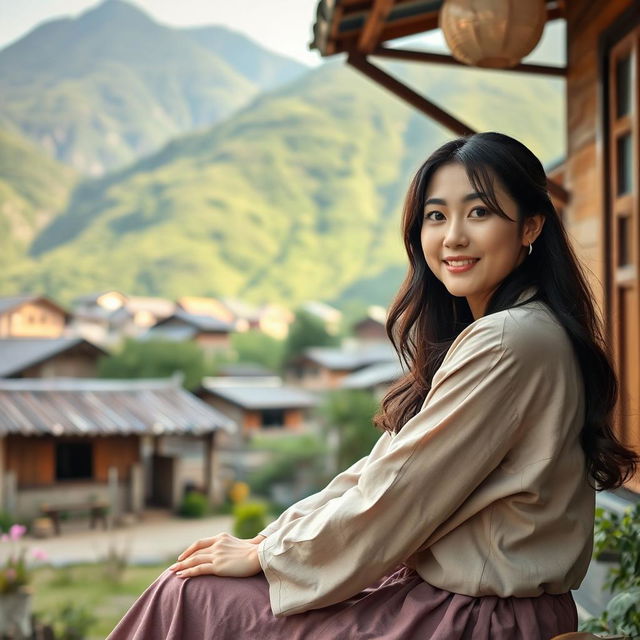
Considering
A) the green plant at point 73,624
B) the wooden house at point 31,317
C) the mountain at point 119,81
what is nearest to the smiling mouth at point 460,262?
the green plant at point 73,624

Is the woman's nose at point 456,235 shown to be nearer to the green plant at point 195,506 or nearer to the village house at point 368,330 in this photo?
the green plant at point 195,506

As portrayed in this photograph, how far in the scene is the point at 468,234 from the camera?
1.18 m

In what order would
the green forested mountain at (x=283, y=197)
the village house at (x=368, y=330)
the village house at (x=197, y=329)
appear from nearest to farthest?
the village house at (x=197, y=329)
the village house at (x=368, y=330)
the green forested mountain at (x=283, y=197)

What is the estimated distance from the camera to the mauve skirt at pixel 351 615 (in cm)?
107

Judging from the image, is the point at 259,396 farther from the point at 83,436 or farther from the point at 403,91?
the point at 403,91

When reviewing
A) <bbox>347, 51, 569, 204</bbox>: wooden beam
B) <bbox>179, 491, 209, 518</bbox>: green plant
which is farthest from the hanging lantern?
<bbox>179, 491, 209, 518</bbox>: green plant

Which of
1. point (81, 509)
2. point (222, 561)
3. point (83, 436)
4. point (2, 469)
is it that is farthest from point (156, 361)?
point (222, 561)

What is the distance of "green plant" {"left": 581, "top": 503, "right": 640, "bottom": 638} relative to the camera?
147 centimetres

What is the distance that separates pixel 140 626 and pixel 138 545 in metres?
16.2

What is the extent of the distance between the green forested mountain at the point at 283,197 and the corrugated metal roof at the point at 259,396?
667 inches

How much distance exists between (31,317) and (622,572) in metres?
24.3

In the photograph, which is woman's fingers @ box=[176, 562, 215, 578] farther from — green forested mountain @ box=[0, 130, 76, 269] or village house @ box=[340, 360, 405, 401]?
green forested mountain @ box=[0, 130, 76, 269]

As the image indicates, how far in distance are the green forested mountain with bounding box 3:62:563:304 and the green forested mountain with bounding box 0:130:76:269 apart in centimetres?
78

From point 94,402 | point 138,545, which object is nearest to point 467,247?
point 94,402
